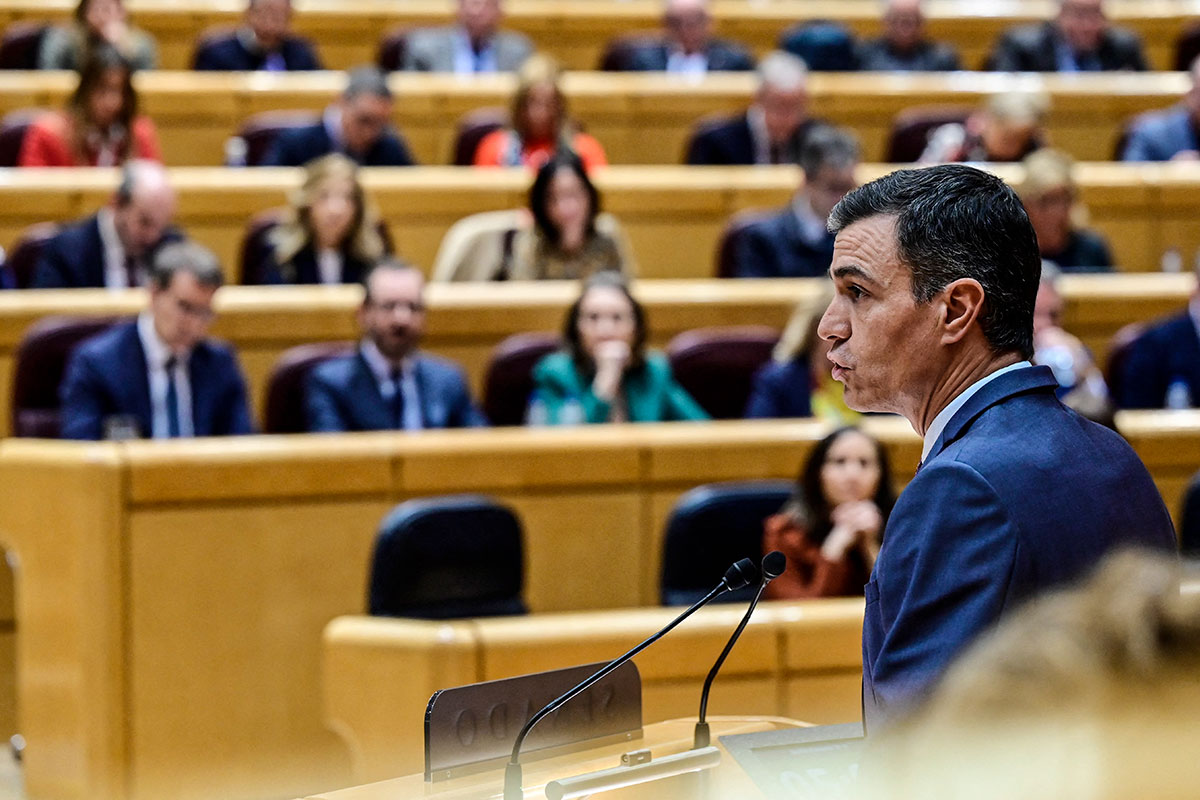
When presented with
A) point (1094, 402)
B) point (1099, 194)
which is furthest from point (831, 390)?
point (1099, 194)

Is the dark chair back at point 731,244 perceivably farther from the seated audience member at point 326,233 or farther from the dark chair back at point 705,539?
the dark chair back at point 705,539

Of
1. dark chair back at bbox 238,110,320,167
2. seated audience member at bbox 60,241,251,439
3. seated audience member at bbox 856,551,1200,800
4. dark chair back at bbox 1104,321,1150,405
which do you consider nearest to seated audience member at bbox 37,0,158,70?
dark chair back at bbox 238,110,320,167

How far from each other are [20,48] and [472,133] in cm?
123

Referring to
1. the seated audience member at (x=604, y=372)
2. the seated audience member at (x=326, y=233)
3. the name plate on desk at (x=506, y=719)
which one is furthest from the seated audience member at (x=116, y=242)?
the name plate on desk at (x=506, y=719)

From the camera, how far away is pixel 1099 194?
382 cm

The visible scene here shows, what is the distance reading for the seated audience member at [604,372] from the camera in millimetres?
2701

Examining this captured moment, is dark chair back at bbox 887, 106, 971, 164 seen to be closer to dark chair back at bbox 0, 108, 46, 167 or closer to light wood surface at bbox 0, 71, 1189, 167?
light wood surface at bbox 0, 71, 1189, 167

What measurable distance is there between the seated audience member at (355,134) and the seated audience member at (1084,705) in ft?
10.9

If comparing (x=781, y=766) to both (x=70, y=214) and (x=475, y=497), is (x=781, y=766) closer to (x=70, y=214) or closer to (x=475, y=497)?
(x=475, y=497)

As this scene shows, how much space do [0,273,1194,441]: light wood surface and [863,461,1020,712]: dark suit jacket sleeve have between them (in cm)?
204

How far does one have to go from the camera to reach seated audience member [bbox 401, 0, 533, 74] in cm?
424

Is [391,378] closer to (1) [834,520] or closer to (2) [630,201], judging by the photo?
(1) [834,520]

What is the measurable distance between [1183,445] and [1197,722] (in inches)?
92.4

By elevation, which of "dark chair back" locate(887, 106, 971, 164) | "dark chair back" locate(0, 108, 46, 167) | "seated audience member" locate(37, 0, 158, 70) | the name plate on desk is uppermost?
"seated audience member" locate(37, 0, 158, 70)
